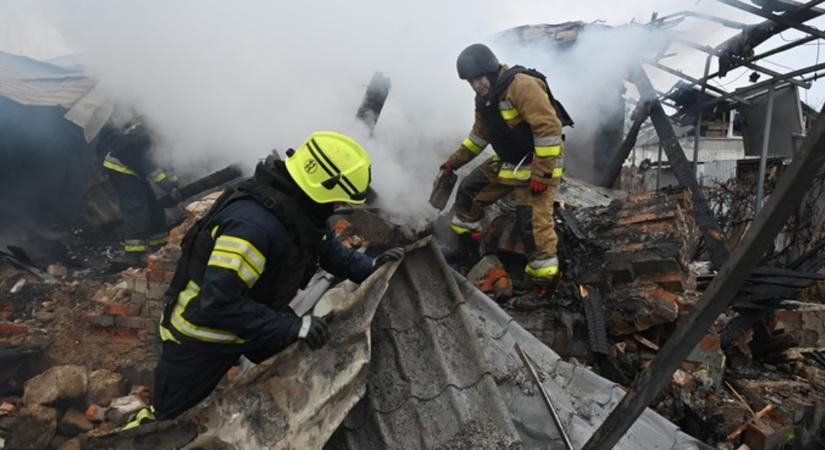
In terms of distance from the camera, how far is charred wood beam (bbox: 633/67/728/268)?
4750mm

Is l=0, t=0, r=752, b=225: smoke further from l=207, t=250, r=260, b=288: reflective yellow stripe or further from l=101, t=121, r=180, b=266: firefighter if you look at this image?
l=207, t=250, r=260, b=288: reflective yellow stripe

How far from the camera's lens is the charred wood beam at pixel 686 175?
4.75 m

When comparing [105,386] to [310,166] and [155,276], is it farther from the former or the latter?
[310,166]

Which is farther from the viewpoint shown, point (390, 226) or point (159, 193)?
point (159, 193)

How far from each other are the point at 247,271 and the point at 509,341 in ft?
4.88

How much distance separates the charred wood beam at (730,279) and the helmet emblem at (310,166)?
1.44 m

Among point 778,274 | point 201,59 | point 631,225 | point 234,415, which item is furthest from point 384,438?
point 201,59

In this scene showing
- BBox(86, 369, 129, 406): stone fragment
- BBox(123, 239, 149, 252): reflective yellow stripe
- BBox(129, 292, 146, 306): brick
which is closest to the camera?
BBox(86, 369, 129, 406): stone fragment

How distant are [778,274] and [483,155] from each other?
3.55 meters

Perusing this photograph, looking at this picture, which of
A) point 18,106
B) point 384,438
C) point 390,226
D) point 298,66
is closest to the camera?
point 384,438

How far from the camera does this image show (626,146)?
7.40 m

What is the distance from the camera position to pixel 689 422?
3.40 meters

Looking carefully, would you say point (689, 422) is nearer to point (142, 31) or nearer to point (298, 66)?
point (298, 66)

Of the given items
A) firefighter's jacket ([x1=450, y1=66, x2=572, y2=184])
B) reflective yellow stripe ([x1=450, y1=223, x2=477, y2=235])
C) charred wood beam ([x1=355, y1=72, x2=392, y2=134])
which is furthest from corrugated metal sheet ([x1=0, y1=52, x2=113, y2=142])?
firefighter's jacket ([x1=450, y1=66, x2=572, y2=184])
